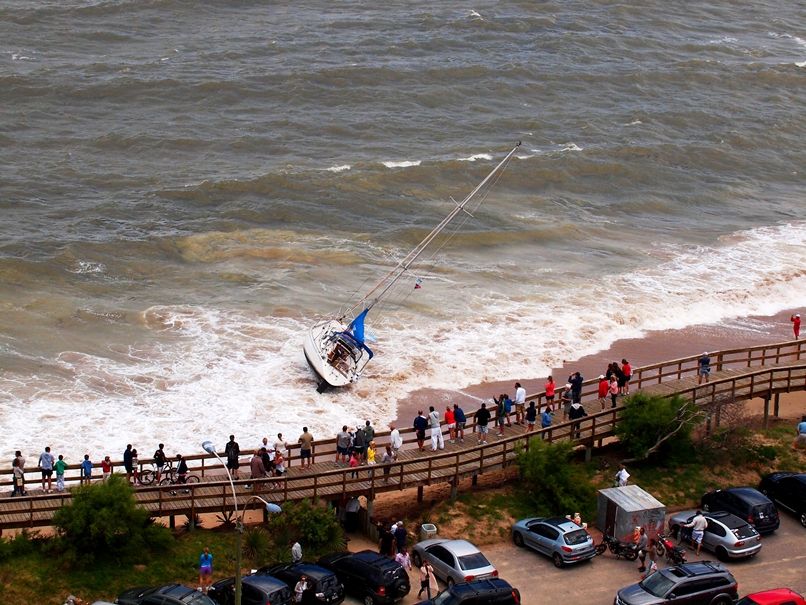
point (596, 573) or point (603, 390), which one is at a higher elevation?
point (603, 390)

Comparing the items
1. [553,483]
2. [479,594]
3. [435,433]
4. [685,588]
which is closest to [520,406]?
[435,433]

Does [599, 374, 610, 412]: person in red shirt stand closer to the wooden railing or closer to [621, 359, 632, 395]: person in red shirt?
[621, 359, 632, 395]: person in red shirt

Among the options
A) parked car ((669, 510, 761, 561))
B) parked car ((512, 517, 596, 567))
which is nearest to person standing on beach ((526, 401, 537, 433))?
parked car ((512, 517, 596, 567))

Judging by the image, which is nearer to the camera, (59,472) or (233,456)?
(59,472)

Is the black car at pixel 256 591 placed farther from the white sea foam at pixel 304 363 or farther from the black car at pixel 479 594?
the white sea foam at pixel 304 363

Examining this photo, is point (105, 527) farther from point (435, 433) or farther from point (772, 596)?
point (772, 596)

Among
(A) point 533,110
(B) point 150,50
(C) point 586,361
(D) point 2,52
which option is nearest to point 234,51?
(B) point 150,50

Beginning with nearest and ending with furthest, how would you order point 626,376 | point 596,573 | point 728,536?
1. point 596,573
2. point 728,536
3. point 626,376

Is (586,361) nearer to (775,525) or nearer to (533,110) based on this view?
(775,525)
